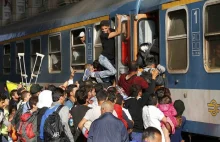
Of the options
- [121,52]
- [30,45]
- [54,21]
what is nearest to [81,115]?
[121,52]

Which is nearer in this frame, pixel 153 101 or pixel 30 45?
pixel 153 101

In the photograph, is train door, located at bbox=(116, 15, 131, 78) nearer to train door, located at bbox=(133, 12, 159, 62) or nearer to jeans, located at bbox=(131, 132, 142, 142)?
train door, located at bbox=(133, 12, 159, 62)

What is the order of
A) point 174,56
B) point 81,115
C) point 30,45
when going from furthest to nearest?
point 30,45, point 174,56, point 81,115

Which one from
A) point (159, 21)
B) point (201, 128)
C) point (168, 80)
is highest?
point (159, 21)

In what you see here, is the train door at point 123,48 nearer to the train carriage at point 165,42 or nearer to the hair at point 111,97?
the train carriage at point 165,42

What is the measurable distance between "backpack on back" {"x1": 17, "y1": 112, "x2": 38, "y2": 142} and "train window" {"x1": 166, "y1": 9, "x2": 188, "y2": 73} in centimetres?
260

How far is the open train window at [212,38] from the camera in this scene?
9016 millimetres

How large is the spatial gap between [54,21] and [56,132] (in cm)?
843

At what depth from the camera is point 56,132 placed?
26.8ft

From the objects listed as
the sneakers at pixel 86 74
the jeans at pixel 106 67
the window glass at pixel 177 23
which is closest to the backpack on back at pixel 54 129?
the window glass at pixel 177 23

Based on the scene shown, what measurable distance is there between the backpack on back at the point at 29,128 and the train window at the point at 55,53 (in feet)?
21.5

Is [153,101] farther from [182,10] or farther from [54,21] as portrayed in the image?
[54,21]

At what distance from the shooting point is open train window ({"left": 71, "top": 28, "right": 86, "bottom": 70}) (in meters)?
14.3

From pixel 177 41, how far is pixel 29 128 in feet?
A: 9.68
